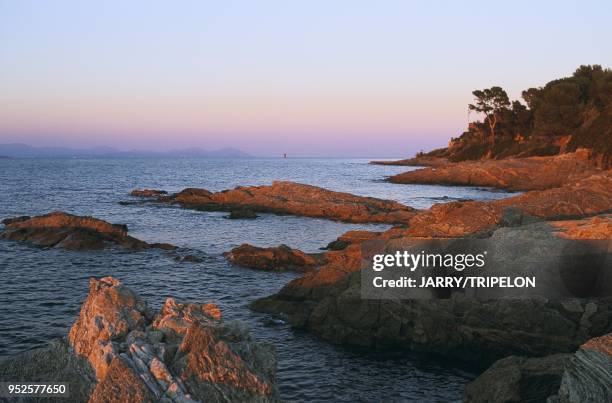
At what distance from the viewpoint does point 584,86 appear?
104000 mm

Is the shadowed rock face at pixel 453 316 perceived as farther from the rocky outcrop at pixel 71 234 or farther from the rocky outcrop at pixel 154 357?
the rocky outcrop at pixel 71 234

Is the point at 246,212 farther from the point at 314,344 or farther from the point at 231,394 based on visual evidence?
the point at 231,394

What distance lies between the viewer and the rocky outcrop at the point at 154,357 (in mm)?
9156

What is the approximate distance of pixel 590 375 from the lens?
31.2 feet

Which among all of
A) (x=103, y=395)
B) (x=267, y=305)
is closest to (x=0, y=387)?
(x=103, y=395)

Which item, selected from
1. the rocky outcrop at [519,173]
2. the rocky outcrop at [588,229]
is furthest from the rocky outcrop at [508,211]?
the rocky outcrop at [519,173]

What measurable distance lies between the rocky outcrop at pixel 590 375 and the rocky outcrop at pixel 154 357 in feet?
17.3

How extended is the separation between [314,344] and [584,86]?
102651 mm

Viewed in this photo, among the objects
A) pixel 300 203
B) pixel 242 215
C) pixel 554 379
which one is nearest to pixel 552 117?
pixel 300 203

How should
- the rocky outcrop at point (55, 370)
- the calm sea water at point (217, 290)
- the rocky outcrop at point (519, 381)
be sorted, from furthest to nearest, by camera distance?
the calm sea water at point (217, 290) → the rocky outcrop at point (519, 381) → the rocky outcrop at point (55, 370)

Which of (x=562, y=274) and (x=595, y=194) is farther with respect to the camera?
(x=595, y=194)

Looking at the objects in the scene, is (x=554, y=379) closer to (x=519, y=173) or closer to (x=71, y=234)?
(x=71, y=234)

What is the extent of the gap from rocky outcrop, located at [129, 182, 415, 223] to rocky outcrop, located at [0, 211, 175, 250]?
22.0m

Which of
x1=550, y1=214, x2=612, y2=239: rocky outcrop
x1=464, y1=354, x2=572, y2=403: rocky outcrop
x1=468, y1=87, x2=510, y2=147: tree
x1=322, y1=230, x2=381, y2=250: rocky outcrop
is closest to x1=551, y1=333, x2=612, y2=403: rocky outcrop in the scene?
x1=464, y1=354, x2=572, y2=403: rocky outcrop
